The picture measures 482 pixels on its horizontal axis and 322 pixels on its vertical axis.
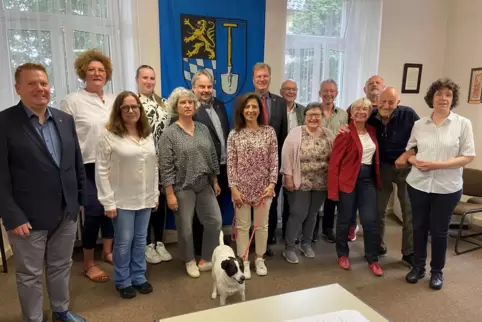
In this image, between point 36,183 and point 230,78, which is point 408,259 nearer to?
point 230,78

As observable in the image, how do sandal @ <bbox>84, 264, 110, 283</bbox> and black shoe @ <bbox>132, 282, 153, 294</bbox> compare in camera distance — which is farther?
sandal @ <bbox>84, 264, 110, 283</bbox>

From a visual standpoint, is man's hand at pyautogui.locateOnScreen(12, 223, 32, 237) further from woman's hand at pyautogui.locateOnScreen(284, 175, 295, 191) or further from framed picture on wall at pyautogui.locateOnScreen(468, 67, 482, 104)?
framed picture on wall at pyautogui.locateOnScreen(468, 67, 482, 104)

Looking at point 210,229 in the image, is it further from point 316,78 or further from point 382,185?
point 316,78

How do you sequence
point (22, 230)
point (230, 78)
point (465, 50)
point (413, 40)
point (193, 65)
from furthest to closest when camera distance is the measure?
point (413, 40) < point (465, 50) < point (230, 78) < point (193, 65) < point (22, 230)

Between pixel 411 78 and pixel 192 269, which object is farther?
pixel 411 78

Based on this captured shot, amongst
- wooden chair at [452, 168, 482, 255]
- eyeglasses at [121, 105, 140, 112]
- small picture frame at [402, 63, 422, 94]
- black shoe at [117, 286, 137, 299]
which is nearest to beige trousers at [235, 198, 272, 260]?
black shoe at [117, 286, 137, 299]

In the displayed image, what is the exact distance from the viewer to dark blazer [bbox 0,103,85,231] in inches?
67.5

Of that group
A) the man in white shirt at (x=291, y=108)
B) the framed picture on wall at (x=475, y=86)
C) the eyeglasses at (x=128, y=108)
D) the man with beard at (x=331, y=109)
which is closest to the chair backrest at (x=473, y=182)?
the framed picture on wall at (x=475, y=86)

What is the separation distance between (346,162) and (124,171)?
5.30 feet

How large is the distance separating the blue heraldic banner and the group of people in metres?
0.58

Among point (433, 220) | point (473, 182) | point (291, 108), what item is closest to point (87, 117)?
point (291, 108)

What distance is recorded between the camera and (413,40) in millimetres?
4277

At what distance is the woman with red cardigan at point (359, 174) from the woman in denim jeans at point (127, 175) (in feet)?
4.57

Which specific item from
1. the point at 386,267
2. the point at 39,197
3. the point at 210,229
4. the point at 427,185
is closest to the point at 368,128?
the point at 427,185
